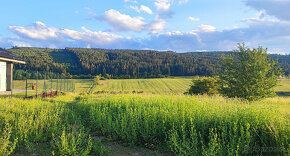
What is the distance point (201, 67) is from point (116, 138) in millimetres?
98442

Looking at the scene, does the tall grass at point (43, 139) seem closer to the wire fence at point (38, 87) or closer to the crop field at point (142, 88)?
the wire fence at point (38, 87)

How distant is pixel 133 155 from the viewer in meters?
→ 4.55

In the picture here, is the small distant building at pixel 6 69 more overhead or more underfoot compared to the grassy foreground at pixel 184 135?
more overhead

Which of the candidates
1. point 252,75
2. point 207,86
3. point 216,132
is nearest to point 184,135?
point 216,132

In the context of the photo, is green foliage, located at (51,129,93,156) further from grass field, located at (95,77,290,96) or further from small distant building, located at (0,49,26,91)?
grass field, located at (95,77,290,96)

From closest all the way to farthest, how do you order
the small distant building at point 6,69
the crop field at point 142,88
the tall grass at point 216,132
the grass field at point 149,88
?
1. the tall grass at point 216,132
2. the small distant building at point 6,69
3. the grass field at point 149,88
4. the crop field at point 142,88

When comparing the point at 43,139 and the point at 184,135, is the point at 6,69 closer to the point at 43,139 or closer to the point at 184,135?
the point at 43,139

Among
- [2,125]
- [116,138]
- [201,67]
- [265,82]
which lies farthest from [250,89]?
[201,67]

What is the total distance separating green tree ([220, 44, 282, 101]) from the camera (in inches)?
608

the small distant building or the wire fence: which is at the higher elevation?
the small distant building

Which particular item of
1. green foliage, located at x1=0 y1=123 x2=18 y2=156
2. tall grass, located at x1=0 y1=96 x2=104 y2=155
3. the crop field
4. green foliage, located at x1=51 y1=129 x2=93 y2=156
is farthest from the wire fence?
the crop field

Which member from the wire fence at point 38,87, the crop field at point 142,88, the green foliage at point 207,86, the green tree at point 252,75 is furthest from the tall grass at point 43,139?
the crop field at point 142,88

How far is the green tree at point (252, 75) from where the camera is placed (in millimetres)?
15445

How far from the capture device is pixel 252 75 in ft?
50.8
